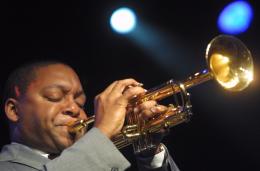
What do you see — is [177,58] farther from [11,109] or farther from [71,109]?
[11,109]

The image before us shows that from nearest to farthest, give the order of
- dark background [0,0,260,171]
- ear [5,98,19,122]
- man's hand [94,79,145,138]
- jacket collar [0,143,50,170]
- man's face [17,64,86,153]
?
man's hand [94,79,145,138]
jacket collar [0,143,50,170]
man's face [17,64,86,153]
ear [5,98,19,122]
dark background [0,0,260,171]

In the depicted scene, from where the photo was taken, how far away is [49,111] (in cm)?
229

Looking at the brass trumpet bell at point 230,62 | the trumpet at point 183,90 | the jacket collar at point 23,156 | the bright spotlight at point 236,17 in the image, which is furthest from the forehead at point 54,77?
the bright spotlight at point 236,17

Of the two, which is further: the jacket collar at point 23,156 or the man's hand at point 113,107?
the jacket collar at point 23,156

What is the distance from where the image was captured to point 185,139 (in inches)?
159

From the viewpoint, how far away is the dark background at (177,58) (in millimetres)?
3805

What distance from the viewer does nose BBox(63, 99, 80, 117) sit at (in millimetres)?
2359

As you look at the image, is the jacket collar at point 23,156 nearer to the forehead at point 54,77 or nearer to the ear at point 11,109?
the ear at point 11,109

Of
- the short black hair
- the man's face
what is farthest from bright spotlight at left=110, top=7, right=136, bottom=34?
the man's face

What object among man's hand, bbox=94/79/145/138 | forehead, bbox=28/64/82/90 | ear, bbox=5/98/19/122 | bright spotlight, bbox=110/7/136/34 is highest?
bright spotlight, bbox=110/7/136/34

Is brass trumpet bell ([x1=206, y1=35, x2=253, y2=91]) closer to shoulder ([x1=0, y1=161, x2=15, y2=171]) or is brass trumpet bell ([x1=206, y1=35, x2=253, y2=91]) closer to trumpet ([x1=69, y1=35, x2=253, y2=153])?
trumpet ([x1=69, y1=35, x2=253, y2=153])

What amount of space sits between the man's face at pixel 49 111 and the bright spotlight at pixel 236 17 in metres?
2.08

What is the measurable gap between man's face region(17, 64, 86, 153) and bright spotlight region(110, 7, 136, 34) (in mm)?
1574

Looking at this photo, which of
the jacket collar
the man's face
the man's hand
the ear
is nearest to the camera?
the man's hand
